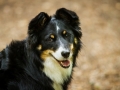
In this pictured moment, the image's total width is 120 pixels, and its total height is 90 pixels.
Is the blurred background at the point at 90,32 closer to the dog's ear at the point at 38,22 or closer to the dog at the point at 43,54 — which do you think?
the dog at the point at 43,54

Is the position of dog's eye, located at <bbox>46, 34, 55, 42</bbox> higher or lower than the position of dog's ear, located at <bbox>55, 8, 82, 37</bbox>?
lower

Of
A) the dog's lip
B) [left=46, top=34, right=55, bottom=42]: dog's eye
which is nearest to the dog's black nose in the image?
the dog's lip

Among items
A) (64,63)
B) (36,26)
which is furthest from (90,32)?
(36,26)

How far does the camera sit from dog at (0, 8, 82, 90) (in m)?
4.73

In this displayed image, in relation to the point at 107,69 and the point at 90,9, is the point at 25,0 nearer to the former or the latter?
the point at 90,9

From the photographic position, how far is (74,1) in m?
11.1

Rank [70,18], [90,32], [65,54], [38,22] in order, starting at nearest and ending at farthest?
1. [65,54]
2. [38,22]
3. [70,18]
4. [90,32]

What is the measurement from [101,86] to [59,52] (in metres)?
2.35

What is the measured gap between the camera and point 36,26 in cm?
473

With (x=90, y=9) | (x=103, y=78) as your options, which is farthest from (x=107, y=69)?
(x=90, y=9)

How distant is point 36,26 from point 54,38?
0.34m

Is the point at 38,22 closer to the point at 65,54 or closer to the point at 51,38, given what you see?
the point at 51,38

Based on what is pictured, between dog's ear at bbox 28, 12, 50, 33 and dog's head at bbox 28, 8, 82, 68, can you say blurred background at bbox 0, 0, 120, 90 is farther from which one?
dog's ear at bbox 28, 12, 50, 33

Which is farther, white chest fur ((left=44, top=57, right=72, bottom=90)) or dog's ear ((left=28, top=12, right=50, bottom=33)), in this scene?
white chest fur ((left=44, top=57, right=72, bottom=90))
